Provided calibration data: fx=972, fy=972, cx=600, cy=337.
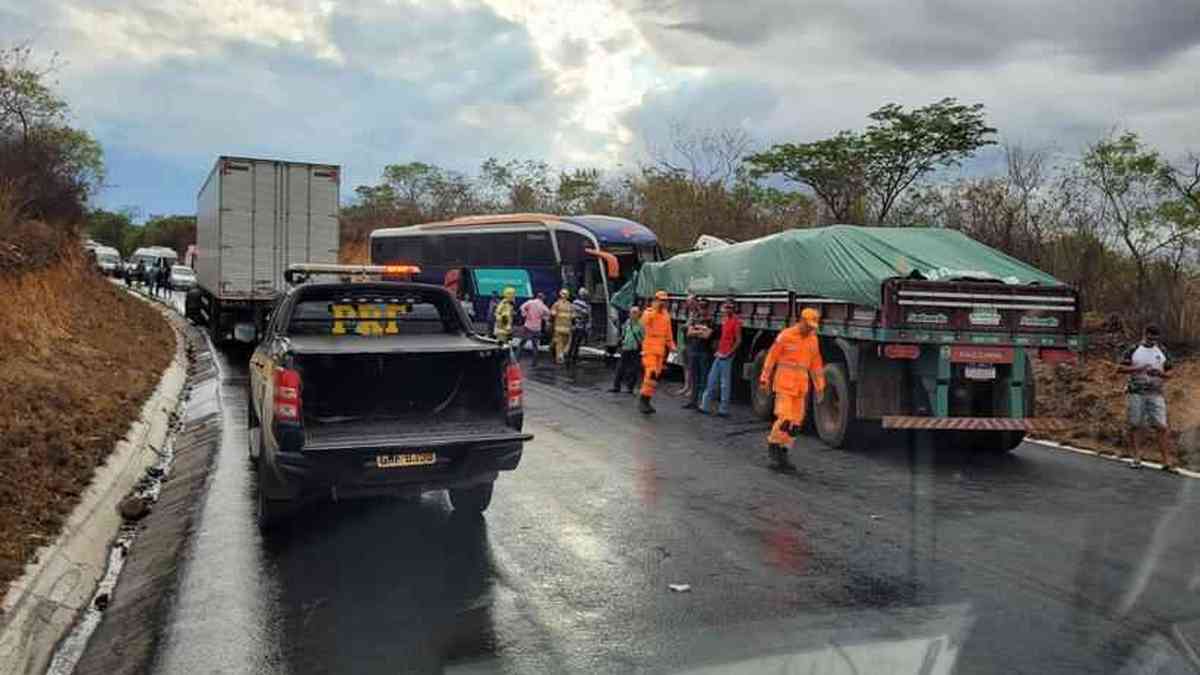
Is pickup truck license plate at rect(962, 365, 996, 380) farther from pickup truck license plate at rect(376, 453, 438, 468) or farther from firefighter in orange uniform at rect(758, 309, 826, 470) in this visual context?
pickup truck license plate at rect(376, 453, 438, 468)

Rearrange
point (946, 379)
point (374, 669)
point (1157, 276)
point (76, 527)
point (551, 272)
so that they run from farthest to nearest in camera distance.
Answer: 1. point (551, 272)
2. point (1157, 276)
3. point (946, 379)
4. point (76, 527)
5. point (374, 669)

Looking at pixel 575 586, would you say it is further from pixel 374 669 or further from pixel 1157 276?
pixel 1157 276

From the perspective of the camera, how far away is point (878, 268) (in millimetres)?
10750

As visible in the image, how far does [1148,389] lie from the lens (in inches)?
396

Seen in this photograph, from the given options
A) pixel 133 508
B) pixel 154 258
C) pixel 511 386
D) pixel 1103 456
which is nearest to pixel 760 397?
pixel 1103 456

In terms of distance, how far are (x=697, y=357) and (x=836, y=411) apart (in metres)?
3.84

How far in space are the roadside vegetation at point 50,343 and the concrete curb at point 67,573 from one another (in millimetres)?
107

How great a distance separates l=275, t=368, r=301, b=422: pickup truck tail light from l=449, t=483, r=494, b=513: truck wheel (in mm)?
1538

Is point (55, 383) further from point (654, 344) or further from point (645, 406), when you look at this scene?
point (654, 344)

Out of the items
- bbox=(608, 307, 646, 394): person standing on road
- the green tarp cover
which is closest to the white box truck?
bbox=(608, 307, 646, 394): person standing on road

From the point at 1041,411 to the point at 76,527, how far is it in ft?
40.7

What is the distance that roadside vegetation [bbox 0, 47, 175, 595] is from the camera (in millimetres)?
7336

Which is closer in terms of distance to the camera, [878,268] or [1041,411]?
[878,268]

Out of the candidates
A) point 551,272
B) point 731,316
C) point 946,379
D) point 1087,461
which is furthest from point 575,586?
point 551,272
